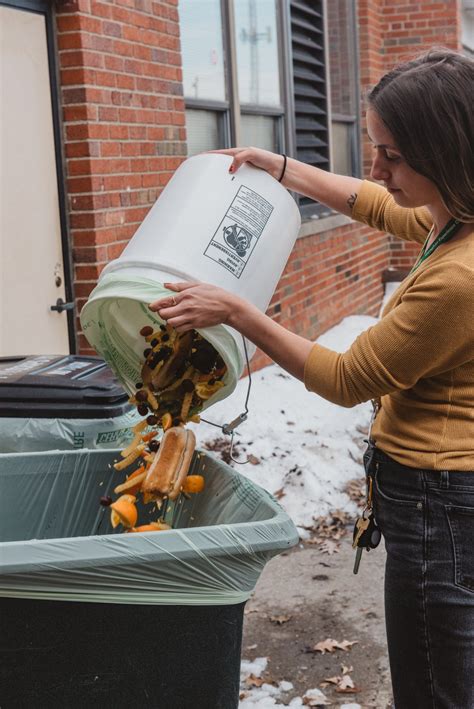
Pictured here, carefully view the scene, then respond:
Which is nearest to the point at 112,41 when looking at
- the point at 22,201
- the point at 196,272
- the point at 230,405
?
the point at 22,201

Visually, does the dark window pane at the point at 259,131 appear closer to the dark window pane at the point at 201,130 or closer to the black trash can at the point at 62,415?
the dark window pane at the point at 201,130

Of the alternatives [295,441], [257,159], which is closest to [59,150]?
[295,441]

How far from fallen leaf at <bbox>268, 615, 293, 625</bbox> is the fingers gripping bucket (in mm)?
1680

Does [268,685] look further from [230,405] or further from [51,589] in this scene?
[230,405]

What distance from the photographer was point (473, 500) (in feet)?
7.57

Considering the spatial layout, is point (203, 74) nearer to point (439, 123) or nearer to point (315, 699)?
point (315, 699)

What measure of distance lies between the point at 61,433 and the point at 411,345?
1389mm

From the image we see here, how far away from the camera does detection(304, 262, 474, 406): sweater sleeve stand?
7.11ft

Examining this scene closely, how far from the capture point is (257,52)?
724cm

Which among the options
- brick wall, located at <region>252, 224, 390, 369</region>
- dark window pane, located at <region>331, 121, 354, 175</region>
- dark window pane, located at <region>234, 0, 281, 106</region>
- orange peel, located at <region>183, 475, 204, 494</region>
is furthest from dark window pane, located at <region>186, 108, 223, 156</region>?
orange peel, located at <region>183, 475, 204, 494</region>

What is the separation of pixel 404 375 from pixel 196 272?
0.56 m

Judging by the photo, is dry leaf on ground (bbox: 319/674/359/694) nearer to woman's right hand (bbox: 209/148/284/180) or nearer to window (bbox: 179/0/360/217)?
woman's right hand (bbox: 209/148/284/180)

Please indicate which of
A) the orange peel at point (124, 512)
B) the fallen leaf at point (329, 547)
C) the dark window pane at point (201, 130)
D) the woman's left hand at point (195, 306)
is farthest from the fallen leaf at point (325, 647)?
the dark window pane at point (201, 130)

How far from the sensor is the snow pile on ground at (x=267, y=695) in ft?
11.1
